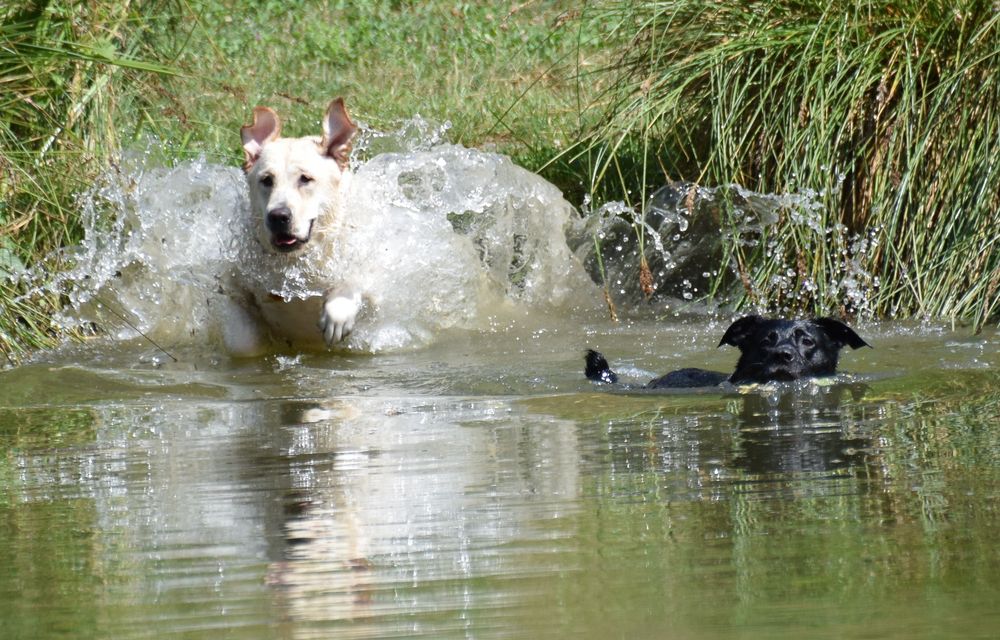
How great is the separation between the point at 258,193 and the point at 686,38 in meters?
2.47

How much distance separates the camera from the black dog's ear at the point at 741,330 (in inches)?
226

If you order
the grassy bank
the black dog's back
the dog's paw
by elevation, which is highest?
the grassy bank

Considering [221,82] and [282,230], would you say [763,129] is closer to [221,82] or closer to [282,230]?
[282,230]

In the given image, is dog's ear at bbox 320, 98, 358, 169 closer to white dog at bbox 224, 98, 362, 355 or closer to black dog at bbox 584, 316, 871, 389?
white dog at bbox 224, 98, 362, 355

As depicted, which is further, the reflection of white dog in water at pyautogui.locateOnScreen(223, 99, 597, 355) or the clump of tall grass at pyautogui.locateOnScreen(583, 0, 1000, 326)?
the reflection of white dog in water at pyautogui.locateOnScreen(223, 99, 597, 355)

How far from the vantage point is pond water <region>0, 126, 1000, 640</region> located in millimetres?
2545

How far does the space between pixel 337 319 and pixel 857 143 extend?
8.99 feet

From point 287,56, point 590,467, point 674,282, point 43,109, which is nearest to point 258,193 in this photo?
point 43,109

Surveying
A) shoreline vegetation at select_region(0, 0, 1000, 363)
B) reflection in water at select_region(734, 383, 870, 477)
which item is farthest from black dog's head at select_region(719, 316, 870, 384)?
shoreline vegetation at select_region(0, 0, 1000, 363)

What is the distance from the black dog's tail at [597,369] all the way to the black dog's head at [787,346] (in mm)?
487

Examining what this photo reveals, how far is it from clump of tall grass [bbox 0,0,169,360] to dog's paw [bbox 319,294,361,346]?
1299 mm

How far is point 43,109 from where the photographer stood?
6.97 m

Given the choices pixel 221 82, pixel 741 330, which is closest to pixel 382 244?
pixel 221 82

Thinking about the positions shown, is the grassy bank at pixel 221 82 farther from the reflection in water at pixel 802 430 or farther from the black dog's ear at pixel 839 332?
the reflection in water at pixel 802 430
